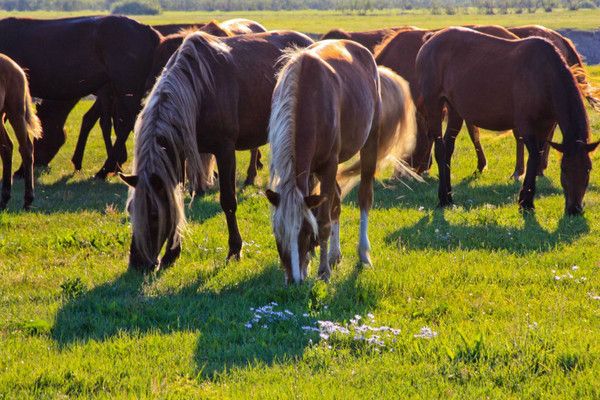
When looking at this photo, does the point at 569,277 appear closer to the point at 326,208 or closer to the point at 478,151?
the point at 326,208

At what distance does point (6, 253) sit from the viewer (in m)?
8.70

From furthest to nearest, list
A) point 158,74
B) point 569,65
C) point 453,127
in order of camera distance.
A: point 569,65, point 158,74, point 453,127

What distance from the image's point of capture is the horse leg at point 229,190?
838cm

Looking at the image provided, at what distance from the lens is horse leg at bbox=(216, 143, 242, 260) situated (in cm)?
838

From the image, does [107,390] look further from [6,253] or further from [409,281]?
[6,253]

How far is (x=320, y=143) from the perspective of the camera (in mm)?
7234

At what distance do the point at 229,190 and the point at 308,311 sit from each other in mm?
2200

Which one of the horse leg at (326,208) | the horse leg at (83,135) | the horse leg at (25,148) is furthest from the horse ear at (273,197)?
the horse leg at (83,135)

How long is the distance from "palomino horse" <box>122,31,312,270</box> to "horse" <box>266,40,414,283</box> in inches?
33.4

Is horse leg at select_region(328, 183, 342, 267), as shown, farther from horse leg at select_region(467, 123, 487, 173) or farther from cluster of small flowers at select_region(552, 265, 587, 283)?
horse leg at select_region(467, 123, 487, 173)

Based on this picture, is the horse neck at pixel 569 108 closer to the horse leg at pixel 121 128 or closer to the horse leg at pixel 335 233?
the horse leg at pixel 335 233

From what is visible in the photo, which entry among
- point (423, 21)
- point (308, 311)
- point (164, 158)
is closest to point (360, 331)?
point (308, 311)

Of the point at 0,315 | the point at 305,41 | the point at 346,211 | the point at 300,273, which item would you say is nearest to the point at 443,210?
the point at 346,211

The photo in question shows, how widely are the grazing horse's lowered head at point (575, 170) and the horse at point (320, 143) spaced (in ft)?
8.28
